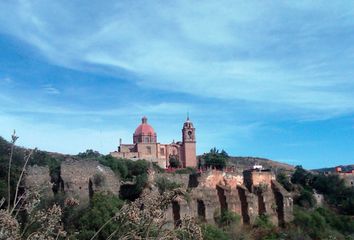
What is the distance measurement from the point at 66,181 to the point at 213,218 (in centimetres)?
873

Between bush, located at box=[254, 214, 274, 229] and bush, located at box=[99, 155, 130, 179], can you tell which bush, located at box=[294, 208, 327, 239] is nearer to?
bush, located at box=[254, 214, 274, 229]

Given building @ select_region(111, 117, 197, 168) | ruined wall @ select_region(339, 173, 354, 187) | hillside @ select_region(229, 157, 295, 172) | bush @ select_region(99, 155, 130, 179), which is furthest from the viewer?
hillside @ select_region(229, 157, 295, 172)

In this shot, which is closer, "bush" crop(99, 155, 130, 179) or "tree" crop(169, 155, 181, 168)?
"bush" crop(99, 155, 130, 179)

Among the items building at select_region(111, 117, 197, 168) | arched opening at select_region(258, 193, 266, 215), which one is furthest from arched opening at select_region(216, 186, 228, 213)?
building at select_region(111, 117, 197, 168)

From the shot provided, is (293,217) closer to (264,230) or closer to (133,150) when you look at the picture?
(264,230)

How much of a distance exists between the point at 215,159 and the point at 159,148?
1000cm

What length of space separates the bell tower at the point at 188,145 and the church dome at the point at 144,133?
4659 mm

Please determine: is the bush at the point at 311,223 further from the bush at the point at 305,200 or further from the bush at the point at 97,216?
the bush at the point at 97,216

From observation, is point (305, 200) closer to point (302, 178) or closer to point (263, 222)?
point (263, 222)

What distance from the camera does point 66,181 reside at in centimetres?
3055

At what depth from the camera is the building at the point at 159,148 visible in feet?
226

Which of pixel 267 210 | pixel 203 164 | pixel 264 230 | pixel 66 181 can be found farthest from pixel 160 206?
pixel 203 164

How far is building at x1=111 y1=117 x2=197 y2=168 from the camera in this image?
226 feet

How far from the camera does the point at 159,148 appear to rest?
71.1m
